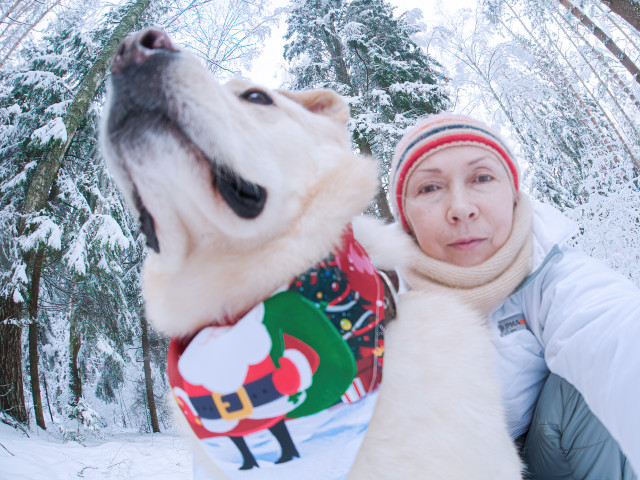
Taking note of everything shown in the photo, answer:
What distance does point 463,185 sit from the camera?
1.89m

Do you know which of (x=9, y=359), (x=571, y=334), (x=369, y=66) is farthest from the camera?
(x=369, y=66)

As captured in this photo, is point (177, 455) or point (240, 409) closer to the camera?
point (240, 409)

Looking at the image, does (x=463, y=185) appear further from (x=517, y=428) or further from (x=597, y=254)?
(x=597, y=254)

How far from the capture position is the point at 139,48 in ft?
3.74

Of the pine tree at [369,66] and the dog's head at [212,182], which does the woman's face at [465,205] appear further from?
the pine tree at [369,66]

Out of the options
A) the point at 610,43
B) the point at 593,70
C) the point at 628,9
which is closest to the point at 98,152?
the point at 628,9

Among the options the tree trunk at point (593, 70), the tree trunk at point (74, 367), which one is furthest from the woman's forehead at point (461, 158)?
the tree trunk at point (593, 70)

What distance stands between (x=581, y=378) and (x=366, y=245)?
3.24ft

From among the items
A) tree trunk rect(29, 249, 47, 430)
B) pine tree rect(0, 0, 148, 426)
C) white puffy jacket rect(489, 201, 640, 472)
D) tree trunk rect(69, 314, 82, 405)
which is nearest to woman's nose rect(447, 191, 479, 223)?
white puffy jacket rect(489, 201, 640, 472)

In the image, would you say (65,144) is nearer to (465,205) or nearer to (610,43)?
(465,205)

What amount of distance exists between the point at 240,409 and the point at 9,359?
7.47m

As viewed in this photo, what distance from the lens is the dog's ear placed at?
179 cm

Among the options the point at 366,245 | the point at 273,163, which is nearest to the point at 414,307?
the point at 366,245

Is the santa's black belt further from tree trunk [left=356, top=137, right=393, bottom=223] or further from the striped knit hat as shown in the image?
tree trunk [left=356, top=137, right=393, bottom=223]
